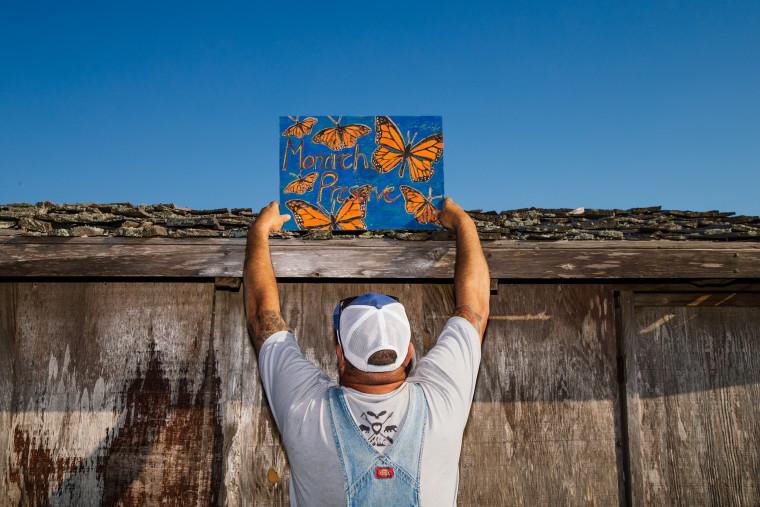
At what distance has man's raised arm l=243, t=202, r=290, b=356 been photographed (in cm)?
233

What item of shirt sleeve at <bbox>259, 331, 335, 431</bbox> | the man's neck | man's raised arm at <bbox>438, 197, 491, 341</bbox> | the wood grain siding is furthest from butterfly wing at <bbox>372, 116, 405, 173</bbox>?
the wood grain siding

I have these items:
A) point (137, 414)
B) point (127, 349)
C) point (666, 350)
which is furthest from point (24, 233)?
point (666, 350)

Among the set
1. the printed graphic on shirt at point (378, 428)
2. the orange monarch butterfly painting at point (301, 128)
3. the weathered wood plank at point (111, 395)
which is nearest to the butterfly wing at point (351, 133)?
the orange monarch butterfly painting at point (301, 128)

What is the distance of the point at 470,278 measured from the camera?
2.62 meters

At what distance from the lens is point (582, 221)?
492 cm

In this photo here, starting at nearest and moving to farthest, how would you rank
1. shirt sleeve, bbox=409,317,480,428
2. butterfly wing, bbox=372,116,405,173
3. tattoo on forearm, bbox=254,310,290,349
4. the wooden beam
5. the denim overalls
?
the denim overalls
shirt sleeve, bbox=409,317,480,428
tattoo on forearm, bbox=254,310,290,349
the wooden beam
butterfly wing, bbox=372,116,405,173

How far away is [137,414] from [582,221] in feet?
14.5

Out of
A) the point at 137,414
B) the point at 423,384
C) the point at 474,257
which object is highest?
the point at 474,257

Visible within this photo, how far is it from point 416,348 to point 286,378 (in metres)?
2.10

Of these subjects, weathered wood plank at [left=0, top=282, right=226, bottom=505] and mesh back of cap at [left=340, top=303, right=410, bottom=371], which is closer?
mesh back of cap at [left=340, top=303, right=410, bottom=371]

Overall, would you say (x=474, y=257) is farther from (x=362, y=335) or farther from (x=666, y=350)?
(x=666, y=350)

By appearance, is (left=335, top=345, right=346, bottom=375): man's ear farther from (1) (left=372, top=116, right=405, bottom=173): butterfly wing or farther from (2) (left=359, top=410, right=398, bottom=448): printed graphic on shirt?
(1) (left=372, top=116, right=405, bottom=173): butterfly wing

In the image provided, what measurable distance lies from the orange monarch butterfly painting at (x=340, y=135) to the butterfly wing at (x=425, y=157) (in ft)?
1.38

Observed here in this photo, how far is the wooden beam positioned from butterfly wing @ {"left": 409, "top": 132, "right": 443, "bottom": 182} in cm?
54
